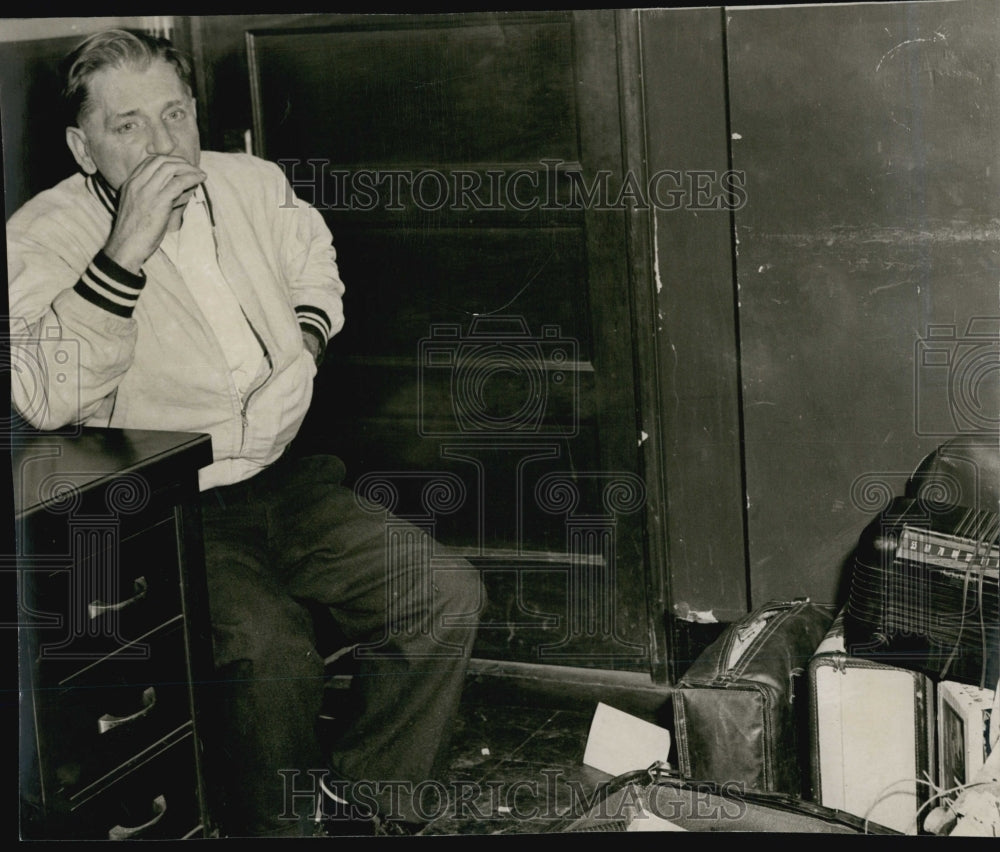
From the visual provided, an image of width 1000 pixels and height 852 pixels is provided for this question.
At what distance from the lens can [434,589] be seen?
8.01 feet

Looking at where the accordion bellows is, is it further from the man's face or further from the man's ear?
the man's ear

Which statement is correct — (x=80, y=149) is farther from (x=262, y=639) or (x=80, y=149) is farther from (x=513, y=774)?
(x=513, y=774)

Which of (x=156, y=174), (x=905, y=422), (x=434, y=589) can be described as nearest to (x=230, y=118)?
(x=156, y=174)

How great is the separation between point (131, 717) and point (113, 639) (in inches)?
5.8

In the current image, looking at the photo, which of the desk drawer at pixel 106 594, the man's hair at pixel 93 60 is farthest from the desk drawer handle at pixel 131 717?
the man's hair at pixel 93 60

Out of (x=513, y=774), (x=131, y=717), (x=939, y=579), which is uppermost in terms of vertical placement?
(x=939, y=579)

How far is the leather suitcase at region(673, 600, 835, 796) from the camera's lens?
2225mm

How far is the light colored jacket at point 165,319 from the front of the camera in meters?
2.21

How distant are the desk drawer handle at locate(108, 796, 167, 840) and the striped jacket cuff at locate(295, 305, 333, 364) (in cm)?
96

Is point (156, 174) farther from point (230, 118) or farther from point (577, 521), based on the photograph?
point (577, 521)

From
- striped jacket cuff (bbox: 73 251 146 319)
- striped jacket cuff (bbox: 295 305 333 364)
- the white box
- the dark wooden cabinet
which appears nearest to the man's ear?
striped jacket cuff (bbox: 73 251 146 319)

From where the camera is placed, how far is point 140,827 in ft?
6.70

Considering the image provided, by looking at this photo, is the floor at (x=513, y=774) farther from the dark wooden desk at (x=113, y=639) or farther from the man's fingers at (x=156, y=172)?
the man's fingers at (x=156, y=172)

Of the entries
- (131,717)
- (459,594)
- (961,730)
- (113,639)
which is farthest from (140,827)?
(961,730)
